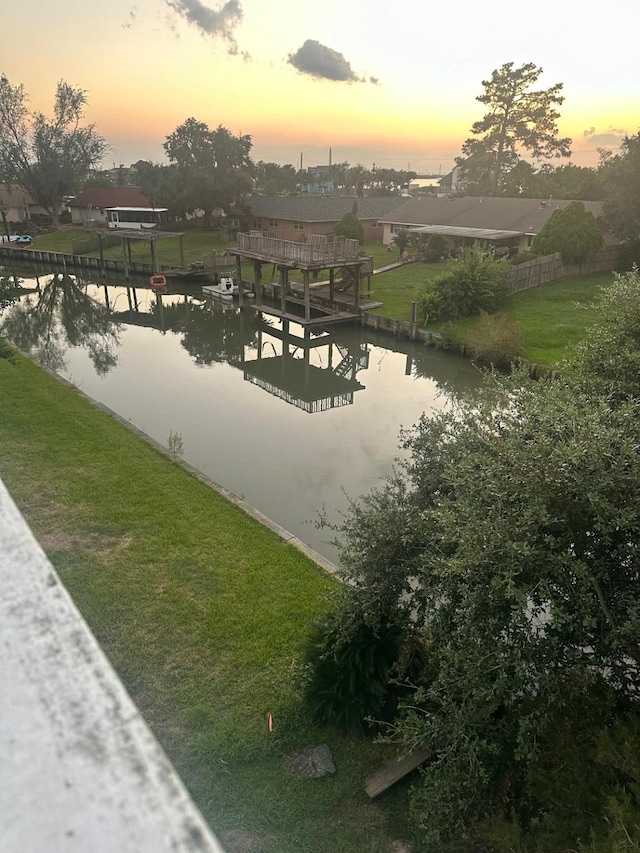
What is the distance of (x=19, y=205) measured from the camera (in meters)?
61.7

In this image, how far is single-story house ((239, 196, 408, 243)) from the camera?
137 feet

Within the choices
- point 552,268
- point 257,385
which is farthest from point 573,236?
point 257,385

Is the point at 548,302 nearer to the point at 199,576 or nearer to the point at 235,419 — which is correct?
the point at 235,419

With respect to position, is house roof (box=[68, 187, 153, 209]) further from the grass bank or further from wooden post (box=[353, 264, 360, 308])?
the grass bank

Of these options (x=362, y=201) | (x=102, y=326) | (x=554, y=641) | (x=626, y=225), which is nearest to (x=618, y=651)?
(x=554, y=641)

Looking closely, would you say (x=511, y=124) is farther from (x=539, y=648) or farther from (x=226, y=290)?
(x=539, y=648)

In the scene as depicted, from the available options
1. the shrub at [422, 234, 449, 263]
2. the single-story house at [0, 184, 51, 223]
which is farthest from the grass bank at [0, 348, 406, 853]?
the single-story house at [0, 184, 51, 223]

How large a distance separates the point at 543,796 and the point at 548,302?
2190cm

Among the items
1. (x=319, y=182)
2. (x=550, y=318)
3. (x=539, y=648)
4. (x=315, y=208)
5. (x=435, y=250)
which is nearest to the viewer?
(x=539, y=648)

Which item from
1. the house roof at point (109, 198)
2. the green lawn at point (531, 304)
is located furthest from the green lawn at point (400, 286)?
the house roof at point (109, 198)

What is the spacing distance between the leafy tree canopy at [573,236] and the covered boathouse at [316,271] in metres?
8.69

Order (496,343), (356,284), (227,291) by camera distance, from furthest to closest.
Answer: (227,291), (356,284), (496,343)

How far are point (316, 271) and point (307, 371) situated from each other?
584 cm

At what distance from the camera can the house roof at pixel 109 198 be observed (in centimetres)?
5403
